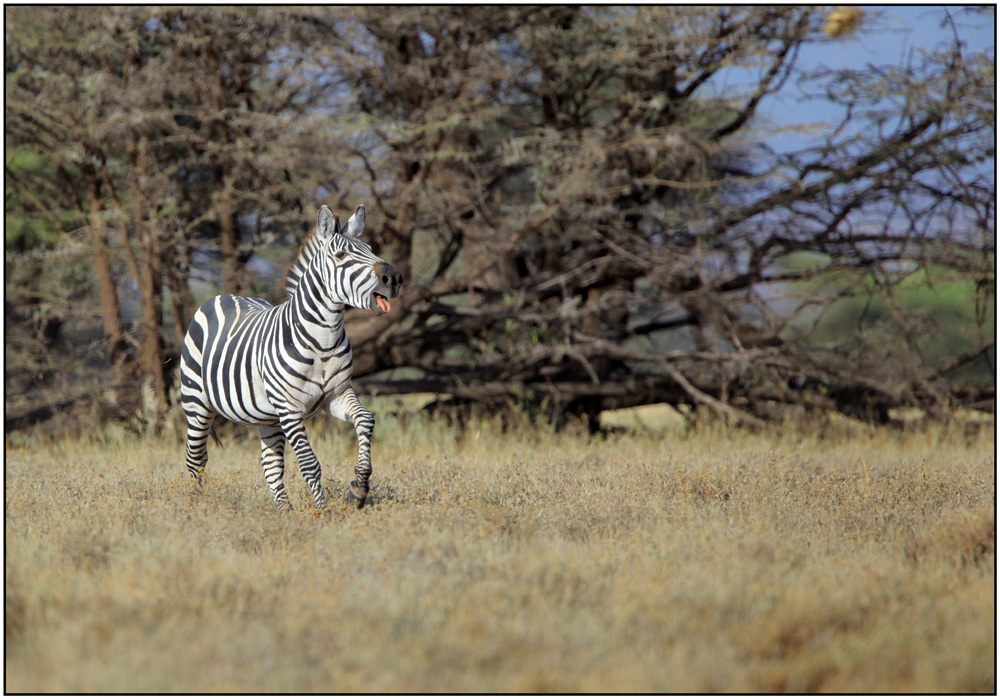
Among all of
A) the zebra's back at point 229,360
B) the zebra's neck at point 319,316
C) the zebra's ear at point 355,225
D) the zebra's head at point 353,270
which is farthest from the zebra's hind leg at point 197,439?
the zebra's ear at point 355,225

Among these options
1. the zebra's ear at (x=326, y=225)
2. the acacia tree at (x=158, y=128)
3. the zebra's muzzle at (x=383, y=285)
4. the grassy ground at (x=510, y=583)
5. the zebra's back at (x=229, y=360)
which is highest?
the acacia tree at (x=158, y=128)

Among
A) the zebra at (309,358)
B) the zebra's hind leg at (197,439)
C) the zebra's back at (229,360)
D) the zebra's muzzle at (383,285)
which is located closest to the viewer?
the zebra's muzzle at (383,285)

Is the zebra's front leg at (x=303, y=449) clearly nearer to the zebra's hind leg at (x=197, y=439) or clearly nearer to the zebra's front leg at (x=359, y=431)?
the zebra's front leg at (x=359, y=431)

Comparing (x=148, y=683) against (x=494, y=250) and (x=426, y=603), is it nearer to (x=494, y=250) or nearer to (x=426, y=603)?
(x=426, y=603)

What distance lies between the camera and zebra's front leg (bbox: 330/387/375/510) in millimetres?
5188

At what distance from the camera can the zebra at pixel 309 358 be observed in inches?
204

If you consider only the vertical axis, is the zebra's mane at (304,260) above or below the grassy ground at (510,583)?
above

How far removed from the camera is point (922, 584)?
4.19m

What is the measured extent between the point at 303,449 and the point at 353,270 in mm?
1202

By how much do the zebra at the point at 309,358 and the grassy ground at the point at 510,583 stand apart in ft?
1.42

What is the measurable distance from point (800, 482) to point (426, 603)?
12.5 ft

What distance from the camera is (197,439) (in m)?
6.31

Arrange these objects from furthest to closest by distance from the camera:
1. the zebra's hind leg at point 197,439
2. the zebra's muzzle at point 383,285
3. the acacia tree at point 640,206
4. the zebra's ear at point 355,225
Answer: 1. the acacia tree at point 640,206
2. the zebra's hind leg at point 197,439
3. the zebra's ear at point 355,225
4. the zebra's muzzle at point 383,285

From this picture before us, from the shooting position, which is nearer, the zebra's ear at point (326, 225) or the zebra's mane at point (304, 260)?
the zebra's ear at point (326, 225)
